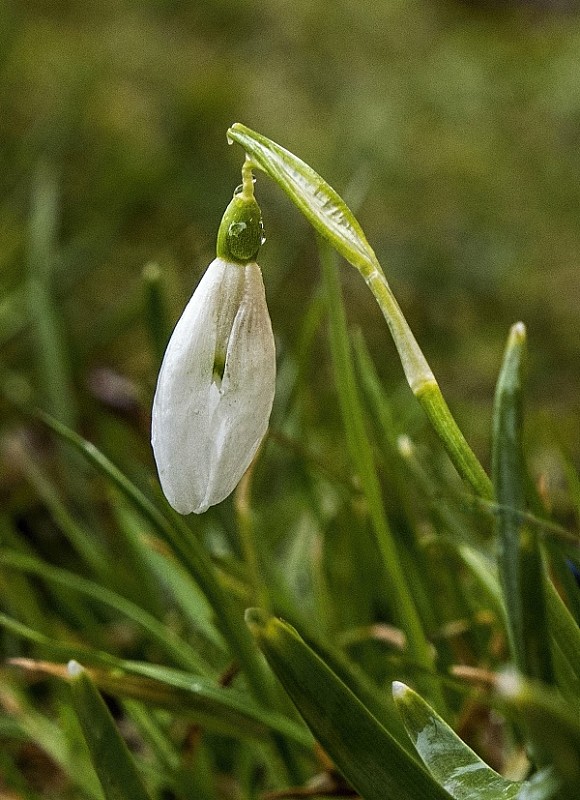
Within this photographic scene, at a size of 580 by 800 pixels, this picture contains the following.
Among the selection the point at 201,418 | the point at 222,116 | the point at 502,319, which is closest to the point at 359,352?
the point at 201,418

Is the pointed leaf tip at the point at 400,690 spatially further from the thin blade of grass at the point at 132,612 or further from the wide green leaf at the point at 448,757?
the thin blade of grass at the point at 132,612

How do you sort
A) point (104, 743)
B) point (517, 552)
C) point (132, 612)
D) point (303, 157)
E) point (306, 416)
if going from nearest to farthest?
point (517, 552) < point (104, 743) < point (132, 612) < point (306, 416) < point (303, 157)

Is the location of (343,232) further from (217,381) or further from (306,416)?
(306,416)

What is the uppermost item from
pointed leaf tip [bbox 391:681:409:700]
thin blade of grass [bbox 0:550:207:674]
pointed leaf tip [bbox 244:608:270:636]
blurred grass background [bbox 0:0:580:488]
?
blurred grass background [bbox 0:0:580:488]

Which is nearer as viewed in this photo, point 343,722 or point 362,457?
point 343,722

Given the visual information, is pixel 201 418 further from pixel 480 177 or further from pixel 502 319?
pixel 480 177

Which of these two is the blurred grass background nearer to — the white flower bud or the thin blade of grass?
the thin blade of grass

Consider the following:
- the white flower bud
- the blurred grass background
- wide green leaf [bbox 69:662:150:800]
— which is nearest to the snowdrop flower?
the white flower bud

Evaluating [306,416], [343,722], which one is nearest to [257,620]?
[343,722]
